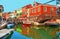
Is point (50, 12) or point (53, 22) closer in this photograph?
point (53, 22)

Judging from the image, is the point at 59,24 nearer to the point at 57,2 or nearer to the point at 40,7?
the point at 40,7

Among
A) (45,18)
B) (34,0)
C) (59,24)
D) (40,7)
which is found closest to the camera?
(59,24)

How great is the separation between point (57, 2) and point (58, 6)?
197 centimetres

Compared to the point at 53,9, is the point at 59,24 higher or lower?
lower

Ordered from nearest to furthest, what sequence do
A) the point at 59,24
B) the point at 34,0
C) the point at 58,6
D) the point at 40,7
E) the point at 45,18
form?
the point at 59,24 < the point at 45,18 < the point at 40,7 < the point at 58,6 < the point at 34,0

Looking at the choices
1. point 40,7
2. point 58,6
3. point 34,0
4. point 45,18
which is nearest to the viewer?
point 45,18

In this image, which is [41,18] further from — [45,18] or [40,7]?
[40,7]

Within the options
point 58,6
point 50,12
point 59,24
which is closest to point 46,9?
point 50,12

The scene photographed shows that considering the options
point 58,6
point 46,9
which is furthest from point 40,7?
point 58,6

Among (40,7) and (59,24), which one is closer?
(59,24)

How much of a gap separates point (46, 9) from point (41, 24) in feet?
33.4

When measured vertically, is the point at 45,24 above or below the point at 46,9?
below

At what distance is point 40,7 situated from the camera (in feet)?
148

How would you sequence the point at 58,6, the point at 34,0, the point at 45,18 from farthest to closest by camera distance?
the point at 34,0 < the point at 58,6 < the point at 45,18
